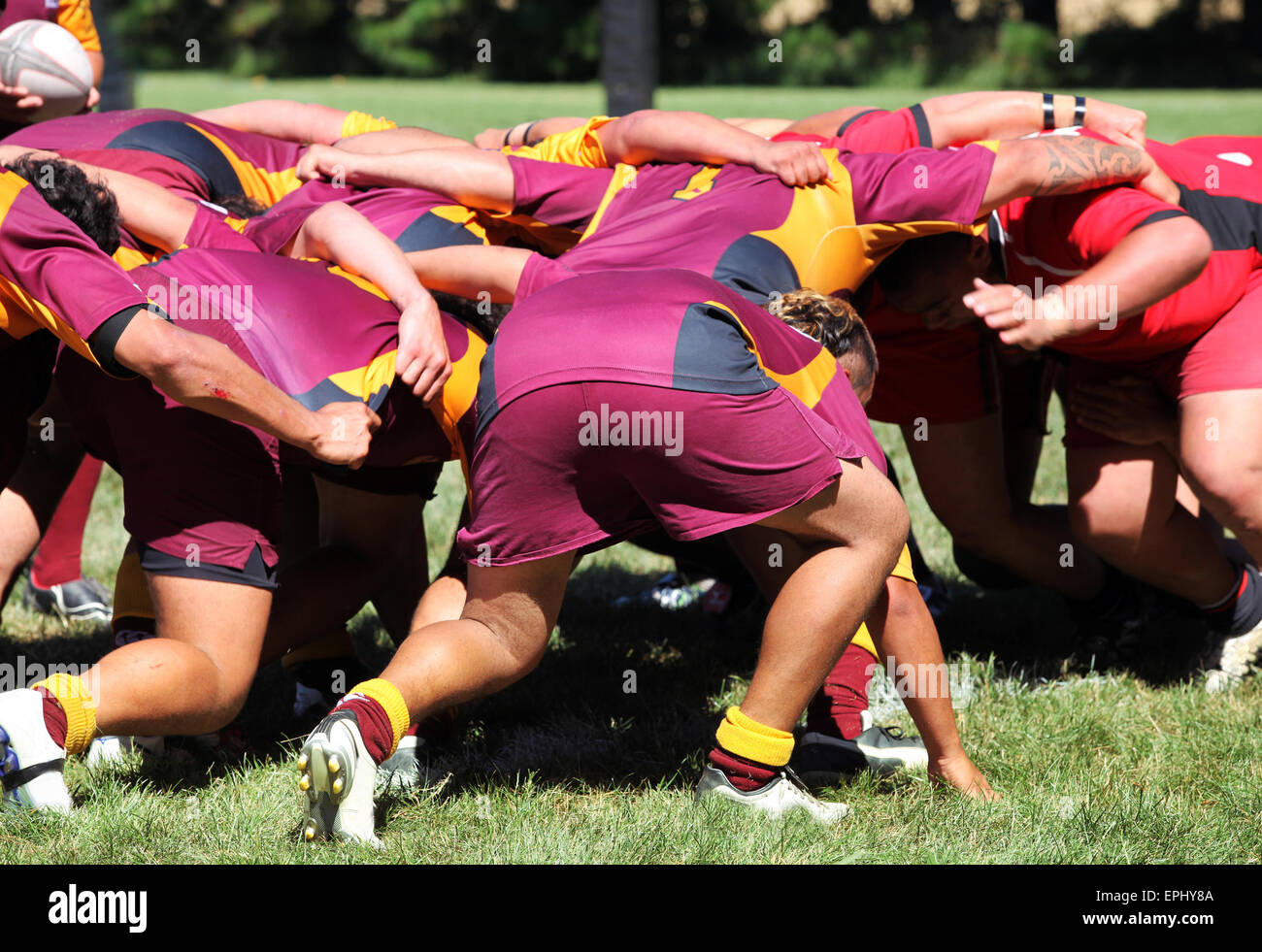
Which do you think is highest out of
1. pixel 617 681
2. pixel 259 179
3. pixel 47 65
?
pixel 47 65

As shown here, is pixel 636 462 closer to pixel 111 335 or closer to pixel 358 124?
pixel 111 335

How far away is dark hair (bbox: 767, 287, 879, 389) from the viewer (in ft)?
9.87

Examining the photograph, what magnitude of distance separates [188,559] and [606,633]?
165cm

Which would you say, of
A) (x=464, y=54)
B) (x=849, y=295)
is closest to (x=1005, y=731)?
(x=849, y=295)

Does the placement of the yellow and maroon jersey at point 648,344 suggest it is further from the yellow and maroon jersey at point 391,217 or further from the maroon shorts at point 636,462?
the yellow and maroon jersey at point 391,217

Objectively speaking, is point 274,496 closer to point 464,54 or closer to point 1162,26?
point 1162,26

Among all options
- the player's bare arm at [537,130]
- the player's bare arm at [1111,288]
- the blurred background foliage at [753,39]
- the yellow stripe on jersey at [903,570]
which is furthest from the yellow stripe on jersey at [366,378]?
the blurred background foliage at [753,39]

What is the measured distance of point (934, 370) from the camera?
3967 mm

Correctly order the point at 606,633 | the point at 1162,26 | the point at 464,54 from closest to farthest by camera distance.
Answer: the point at 606,633
the point at 1162,26
the point at 464,54

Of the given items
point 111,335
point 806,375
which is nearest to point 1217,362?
point 806,375

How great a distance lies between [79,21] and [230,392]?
3077 millimetres

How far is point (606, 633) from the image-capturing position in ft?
14.1

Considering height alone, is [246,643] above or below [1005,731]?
above

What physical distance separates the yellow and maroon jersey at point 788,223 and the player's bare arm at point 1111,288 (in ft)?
0.78
